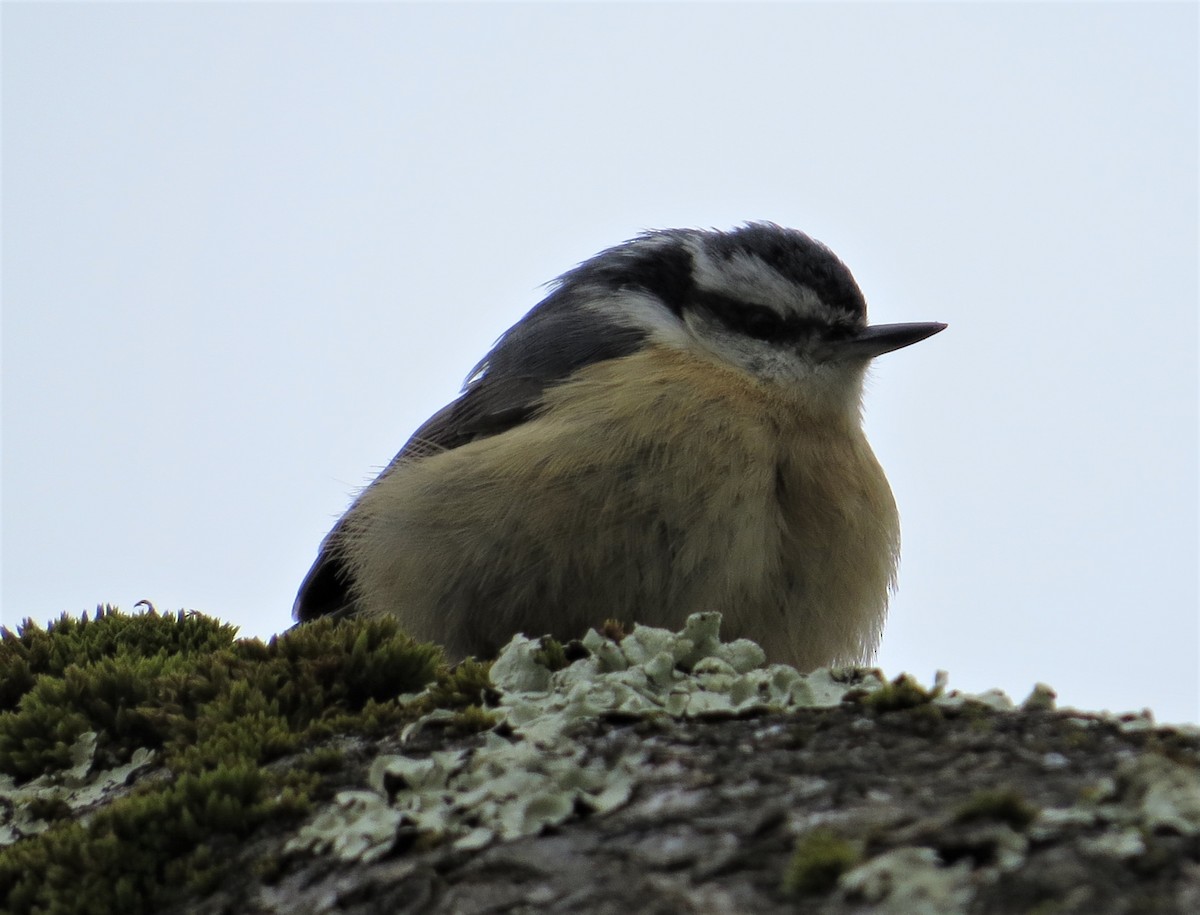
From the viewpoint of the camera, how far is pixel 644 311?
5430 mm

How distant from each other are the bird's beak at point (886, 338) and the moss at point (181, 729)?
2679mm

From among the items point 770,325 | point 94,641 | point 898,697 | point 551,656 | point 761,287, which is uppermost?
point 761,287

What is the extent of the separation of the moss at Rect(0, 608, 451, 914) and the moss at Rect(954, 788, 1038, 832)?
44.5 inches

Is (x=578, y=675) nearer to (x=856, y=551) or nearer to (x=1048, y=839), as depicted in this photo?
(x=1048, y=839)

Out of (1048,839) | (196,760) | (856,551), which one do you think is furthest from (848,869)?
(856,551)

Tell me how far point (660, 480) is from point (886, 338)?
1500 millimetres

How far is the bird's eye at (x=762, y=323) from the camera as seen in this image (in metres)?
5.29

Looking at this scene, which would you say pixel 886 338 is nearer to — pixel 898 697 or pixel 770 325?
pixel 770 325

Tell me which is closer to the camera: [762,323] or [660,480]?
[660,480]

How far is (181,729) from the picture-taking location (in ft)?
9.79

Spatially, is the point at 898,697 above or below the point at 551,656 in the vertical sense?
below

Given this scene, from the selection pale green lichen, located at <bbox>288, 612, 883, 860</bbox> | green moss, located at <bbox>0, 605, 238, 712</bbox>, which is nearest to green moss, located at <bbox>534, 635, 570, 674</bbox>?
pale green lichen, located at <bbox>288, 612, 883, 860</bbox>

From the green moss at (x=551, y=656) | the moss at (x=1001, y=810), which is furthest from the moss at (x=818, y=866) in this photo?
the green moss at (x=551, y=656)

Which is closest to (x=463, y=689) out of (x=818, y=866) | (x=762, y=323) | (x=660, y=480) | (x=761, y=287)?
(x=818, y=866)
